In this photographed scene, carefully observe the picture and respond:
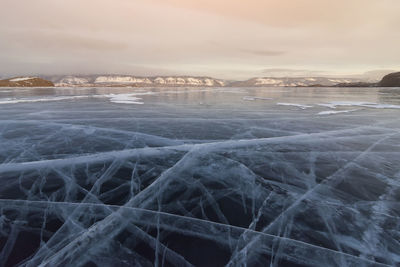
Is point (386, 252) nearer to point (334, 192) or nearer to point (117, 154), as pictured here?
point (334, 192)

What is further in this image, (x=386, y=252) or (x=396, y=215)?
(x=396, y=215)

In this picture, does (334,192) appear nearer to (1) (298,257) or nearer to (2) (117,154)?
(1) (298,257)

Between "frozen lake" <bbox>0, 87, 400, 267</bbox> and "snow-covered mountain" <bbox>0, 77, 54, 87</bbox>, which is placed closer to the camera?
"frozen lake" <bbox>0, 87, 400, 267</bbox>

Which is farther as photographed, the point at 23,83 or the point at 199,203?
the point at 23,83

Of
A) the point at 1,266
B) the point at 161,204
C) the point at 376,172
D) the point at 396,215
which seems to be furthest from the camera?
the point at 376,172

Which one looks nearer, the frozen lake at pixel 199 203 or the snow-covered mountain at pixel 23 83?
the frozen lake at pixel 199 203

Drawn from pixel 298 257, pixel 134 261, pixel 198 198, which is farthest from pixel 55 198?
pixel 298 257

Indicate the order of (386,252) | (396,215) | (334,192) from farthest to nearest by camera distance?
1. (334,192)
2. (396,215)
3. (386,252)

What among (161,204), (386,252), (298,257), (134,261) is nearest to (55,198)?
(161,204)

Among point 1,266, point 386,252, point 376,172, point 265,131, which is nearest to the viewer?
point 1,266
